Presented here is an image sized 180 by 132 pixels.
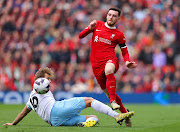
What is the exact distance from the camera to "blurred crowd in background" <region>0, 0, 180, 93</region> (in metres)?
17.9

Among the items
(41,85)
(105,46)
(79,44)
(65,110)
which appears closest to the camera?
(41,85)

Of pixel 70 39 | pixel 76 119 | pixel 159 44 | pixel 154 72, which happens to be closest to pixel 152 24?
pixel 159 44

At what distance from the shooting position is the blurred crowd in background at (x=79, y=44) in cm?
1789

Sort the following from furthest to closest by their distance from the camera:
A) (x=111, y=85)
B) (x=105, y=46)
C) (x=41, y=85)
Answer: (x=105, y=46) → (x=111, y=85) → (x=41, y=85)

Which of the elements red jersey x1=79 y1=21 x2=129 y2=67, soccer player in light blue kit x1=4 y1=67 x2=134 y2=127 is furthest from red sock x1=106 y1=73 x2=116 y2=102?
soccer player in light blue kit x1=4 y1=67 x2=134 y2=127

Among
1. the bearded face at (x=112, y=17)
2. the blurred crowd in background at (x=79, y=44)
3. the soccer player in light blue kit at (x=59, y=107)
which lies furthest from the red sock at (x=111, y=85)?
the blurred crowd in background at (x=79, y=44)

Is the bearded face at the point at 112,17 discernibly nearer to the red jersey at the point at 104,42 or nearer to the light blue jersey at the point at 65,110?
the red jersey at the point at 104,42

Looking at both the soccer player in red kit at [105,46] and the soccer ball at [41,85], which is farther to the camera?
the soccer player in red kit at [105,46]

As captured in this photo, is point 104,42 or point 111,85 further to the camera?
point 104,42

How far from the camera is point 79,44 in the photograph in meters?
18.9

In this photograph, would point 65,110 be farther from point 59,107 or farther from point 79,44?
point 79,44

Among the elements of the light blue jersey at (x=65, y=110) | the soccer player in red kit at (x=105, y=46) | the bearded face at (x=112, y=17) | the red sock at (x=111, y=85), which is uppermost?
the bearded face at (x=112, y=17)

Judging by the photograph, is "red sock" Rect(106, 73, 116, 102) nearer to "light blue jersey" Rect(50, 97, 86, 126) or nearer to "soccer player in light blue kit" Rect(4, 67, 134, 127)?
"soccer player in light blue kit" Rect(4, 67, 134, 127)

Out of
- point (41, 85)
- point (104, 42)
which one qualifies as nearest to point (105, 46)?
point (104, 42)
